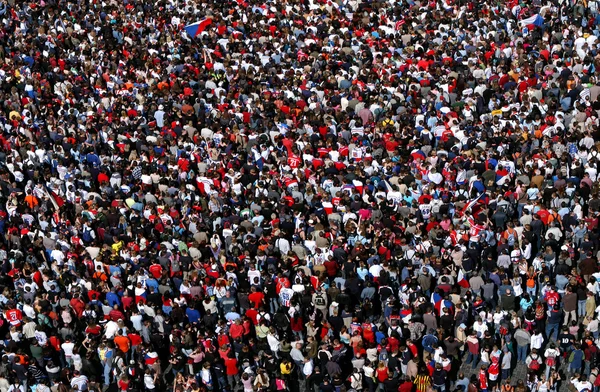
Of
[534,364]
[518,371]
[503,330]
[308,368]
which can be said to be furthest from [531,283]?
[308,368]

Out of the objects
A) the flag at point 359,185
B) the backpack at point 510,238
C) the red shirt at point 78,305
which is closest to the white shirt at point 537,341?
the backpack at point 510,238

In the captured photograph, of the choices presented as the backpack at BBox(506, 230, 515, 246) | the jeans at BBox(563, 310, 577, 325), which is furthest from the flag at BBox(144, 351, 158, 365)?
the jeans at BBox(563, 310, 577, 325)

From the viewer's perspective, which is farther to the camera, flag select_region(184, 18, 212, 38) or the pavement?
flag select_region(184, 18, 212, 38)

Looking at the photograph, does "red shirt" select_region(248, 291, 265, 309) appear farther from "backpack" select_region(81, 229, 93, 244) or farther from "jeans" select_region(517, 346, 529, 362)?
Result: "jeans" select_region(517, 346, 529, 362)

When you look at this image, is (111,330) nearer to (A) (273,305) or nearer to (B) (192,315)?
(B) (192,315)

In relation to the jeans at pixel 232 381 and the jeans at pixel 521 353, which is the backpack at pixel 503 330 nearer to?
the jeans at pixel 521 353

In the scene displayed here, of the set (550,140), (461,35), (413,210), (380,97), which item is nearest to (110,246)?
(413,210)

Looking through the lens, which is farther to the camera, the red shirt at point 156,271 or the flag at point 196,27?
the flag at point 196,27

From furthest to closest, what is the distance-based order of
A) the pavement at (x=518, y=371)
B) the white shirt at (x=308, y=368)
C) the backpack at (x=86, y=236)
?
the backpack at (x=86, y=236) < the pavement at (x=518, y=371) < the white shirt at (x=308, y=368)

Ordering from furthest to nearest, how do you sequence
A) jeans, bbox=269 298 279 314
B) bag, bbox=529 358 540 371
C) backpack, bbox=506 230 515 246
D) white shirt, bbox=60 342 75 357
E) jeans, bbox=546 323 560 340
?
jeans, bbox=269 298 279 314, backpack, bbox=506 230 515 246, white shirt, bbox=60 342 75 357, jeans, bbox=546 323 560 340, bag, bbox=529 358 540 371
